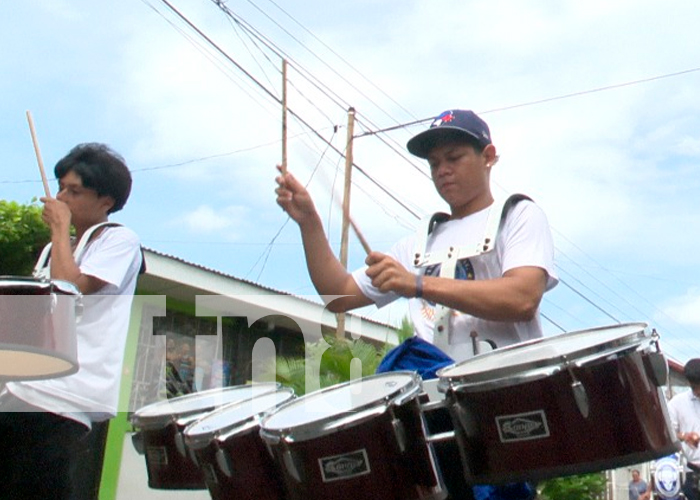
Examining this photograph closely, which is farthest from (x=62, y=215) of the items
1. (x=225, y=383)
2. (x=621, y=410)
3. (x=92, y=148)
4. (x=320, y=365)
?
(x=225, y=383)

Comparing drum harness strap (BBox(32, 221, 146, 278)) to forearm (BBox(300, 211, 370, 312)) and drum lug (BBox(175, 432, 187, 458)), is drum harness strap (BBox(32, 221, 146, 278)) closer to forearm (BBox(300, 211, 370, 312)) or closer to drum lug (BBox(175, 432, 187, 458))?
drum lug (BBox(175, 432, 187, 458))

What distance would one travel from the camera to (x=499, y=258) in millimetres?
2605

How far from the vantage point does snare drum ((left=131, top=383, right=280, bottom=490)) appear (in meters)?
3.07

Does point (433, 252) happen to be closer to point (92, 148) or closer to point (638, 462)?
point (638, 462)

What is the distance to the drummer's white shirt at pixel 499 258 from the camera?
251 cm

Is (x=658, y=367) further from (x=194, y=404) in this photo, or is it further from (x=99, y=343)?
(x=99, y=343)

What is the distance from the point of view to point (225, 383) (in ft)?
37.2

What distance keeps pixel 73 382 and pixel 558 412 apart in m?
1.56

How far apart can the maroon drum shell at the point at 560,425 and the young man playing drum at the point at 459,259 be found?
1.09ft

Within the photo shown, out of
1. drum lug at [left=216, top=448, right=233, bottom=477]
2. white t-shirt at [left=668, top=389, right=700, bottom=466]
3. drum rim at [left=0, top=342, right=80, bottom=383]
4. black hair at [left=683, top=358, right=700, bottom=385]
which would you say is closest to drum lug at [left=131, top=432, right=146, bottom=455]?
drum rim at [left=0, top=342, right=80, bottom=383]

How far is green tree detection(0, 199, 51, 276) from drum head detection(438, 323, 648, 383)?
4923 mm

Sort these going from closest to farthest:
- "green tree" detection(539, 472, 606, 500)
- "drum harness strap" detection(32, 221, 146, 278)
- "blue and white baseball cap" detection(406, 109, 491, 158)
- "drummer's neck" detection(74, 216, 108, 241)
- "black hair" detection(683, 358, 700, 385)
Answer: "blue and white baseball cap" detection(406, 109, 491, 158) → "drum harness strap" detection(32, 221, 146, 278) → "drummer's neck" detection(74, 216, 108, 241) → "black hair" detection(683, 358, 700, 385) → "green tree" detection(539, 472, 606, 500)

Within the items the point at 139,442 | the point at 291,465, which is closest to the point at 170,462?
the point at 139,442

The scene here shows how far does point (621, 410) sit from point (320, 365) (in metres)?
8.18
